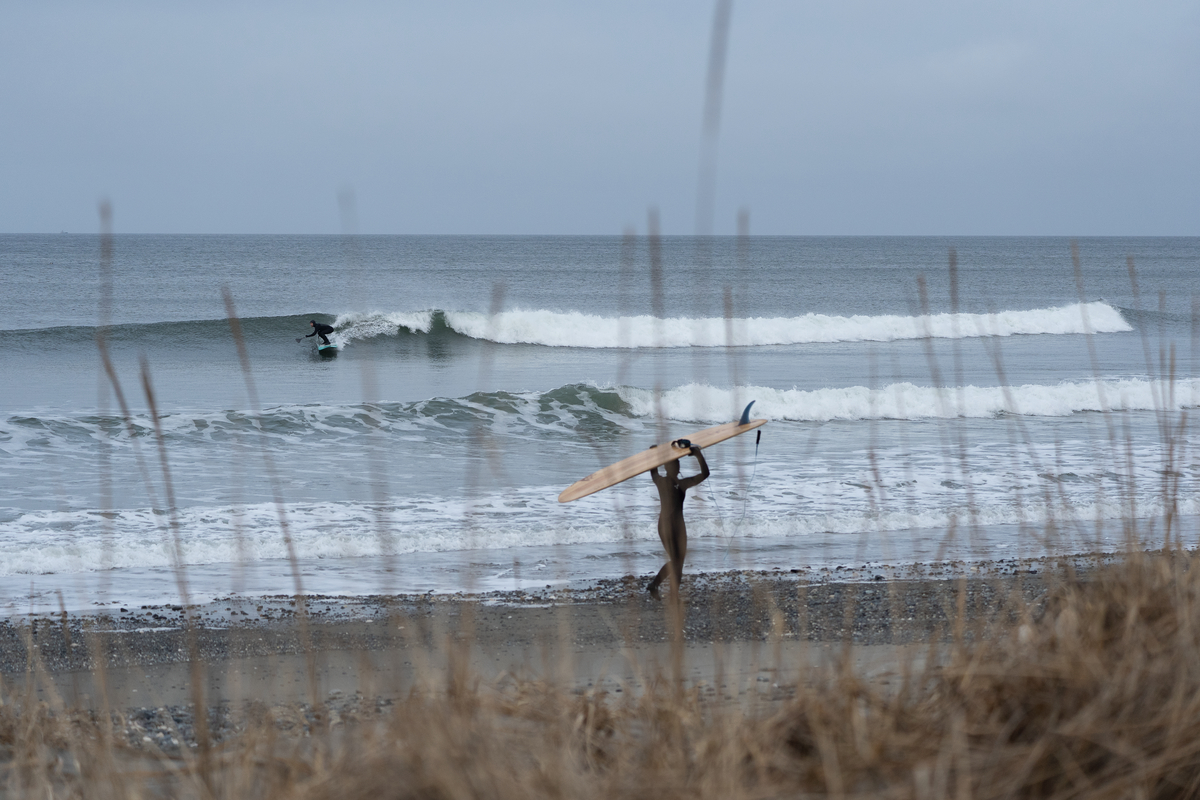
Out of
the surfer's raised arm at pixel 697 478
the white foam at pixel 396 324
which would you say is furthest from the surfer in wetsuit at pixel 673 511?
the white foam at pixel 396 324

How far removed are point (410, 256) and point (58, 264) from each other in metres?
23.0

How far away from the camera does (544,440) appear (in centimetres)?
1333

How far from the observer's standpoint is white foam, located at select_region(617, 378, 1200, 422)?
15.9 metres

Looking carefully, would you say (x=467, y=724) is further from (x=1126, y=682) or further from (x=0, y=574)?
(x=0, y=574)

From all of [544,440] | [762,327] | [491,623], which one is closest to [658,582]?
[491,623]

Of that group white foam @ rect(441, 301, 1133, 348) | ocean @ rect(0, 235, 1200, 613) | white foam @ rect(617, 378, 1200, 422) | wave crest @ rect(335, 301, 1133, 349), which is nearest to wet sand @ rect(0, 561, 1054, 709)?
ocean @ rect(0, 235, 1200, 613)

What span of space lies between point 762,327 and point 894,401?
12741 millimetres

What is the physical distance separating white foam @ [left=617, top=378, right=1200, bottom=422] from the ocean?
0.08 m

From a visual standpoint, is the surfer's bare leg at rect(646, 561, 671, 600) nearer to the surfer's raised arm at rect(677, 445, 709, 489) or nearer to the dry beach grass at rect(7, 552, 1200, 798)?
the surfer's raised arm at rect(677, 445, 709, 489)

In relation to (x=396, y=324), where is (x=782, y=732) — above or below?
below

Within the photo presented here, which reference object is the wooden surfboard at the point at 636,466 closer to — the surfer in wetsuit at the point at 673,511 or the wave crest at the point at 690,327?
the surfer in wetsuit at the point at 673,511

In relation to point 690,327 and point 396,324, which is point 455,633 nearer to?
point 396,324

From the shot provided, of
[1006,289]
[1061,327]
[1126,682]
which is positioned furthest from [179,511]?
[1006,289]

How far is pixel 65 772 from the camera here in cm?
264
